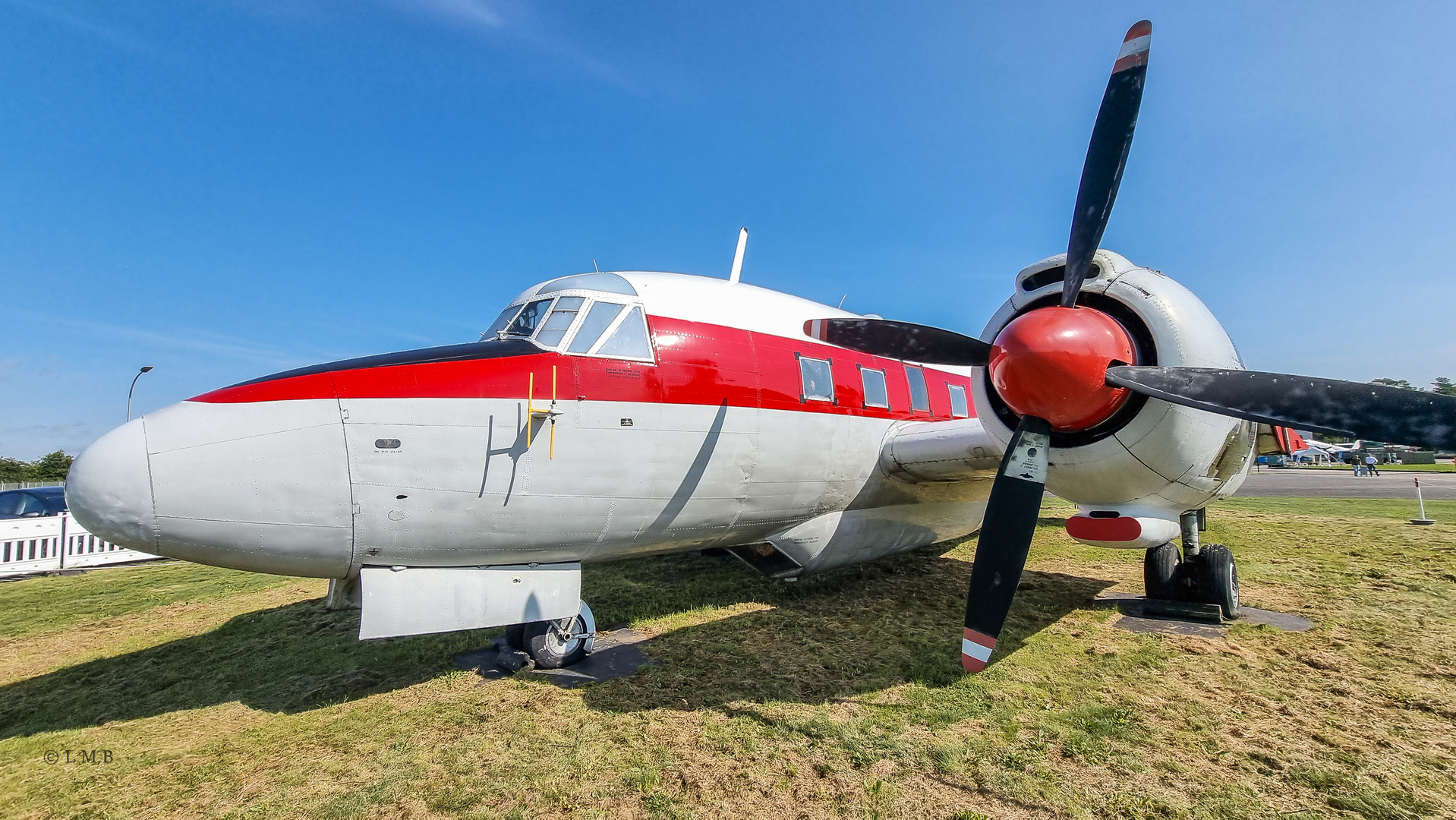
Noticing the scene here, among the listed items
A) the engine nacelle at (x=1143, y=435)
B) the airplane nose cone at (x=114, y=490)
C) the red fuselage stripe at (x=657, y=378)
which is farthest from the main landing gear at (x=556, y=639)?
the engine nacelle at (x=1143, y=435)

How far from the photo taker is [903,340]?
5645mm

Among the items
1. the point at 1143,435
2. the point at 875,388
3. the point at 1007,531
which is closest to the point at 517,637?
the point at 1007,531

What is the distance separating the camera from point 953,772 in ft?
13.0

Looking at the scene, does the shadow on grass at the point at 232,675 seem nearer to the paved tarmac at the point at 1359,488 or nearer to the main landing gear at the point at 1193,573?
the main landing gear at the point at 1193,573

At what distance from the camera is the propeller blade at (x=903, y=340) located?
5.49 meters

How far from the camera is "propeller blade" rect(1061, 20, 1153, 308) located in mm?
5027

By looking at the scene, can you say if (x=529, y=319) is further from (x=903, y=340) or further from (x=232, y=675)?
(x=232, y=675)

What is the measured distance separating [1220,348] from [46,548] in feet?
65.5

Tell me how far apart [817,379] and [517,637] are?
399 centimetres

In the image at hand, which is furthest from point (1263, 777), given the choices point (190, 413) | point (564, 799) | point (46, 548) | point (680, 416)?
point (46, 548)

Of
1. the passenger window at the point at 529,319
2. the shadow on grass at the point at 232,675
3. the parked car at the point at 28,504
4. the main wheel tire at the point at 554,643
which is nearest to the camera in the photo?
the shadow on grass at the point at 232,675

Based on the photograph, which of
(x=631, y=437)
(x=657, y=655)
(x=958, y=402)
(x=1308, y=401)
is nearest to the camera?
(x=1308, y=401)

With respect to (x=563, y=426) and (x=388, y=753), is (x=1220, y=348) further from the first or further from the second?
(x=388, y=753)

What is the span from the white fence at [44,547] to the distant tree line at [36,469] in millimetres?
56539
